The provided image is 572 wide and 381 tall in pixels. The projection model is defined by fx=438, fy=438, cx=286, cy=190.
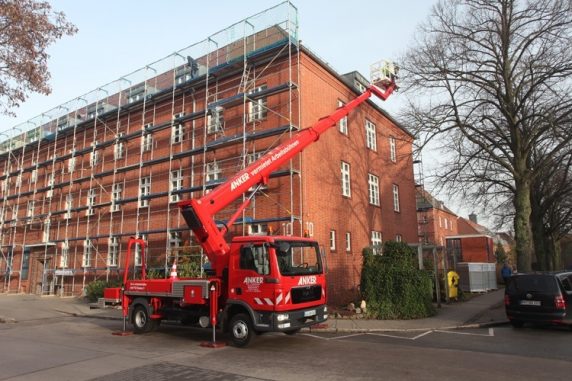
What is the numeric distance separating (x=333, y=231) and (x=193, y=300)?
9.21 m

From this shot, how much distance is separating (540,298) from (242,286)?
8.26 metres

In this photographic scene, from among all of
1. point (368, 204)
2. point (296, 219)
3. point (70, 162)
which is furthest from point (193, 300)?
point (70, 162)

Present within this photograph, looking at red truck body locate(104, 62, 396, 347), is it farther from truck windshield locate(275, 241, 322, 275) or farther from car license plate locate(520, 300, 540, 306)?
car license plate locate(520, 300, 540, 306)

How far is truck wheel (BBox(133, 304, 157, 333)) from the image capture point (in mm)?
12016

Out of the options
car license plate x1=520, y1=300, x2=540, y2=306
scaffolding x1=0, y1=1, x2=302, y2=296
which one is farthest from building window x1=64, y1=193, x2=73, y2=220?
car license plate x1=520, y1=300, x2=540, y2=306

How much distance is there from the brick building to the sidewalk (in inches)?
118

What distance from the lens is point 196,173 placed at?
19906 millimetres

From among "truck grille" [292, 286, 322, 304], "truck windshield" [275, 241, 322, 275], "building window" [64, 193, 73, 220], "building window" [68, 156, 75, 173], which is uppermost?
"building window" [68, 156, 75, 173]

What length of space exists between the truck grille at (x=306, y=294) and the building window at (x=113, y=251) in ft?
50.3

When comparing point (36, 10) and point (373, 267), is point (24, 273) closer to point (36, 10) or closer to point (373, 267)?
point (36, 10)

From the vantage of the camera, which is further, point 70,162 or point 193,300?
point 70,162

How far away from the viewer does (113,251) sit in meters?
22.8

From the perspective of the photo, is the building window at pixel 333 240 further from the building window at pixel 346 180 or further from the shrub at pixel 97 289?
the shrub at pixel 97 289

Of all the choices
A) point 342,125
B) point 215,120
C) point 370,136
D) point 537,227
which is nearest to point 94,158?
point 215,120
